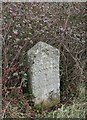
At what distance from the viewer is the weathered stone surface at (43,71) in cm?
325

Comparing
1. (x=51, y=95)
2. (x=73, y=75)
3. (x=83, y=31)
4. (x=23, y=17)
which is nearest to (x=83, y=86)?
(x=73, y=75)

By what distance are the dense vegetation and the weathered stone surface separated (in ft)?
0.34

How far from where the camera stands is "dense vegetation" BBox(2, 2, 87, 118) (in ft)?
10.6

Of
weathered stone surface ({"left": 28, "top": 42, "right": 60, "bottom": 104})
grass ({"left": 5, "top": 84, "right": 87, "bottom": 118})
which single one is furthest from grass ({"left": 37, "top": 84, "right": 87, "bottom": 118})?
weathered stone surface ({"left": 28, "top": 42, "right": 60, "bottom": 104})

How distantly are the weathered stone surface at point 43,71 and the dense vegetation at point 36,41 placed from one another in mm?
103

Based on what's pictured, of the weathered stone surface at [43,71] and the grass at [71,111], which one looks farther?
the weathered stone surface at [43,71]

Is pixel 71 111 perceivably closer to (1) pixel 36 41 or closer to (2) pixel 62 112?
(2) pixel 62 112

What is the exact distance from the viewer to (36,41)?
3.60m

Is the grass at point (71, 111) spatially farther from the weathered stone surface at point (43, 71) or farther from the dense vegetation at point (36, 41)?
the weathered stone surface at point (43, 71)

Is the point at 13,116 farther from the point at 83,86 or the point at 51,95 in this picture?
the point at 83,86

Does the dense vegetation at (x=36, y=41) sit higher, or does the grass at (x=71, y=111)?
the dense vegetation at (x=36, y=41)

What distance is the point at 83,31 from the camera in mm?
3865

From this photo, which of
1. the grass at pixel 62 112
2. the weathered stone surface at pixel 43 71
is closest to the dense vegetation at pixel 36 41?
the grass at pixel 62 112

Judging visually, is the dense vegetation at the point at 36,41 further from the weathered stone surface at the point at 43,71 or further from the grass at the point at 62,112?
the weathered stone surface at the point at 43,71
